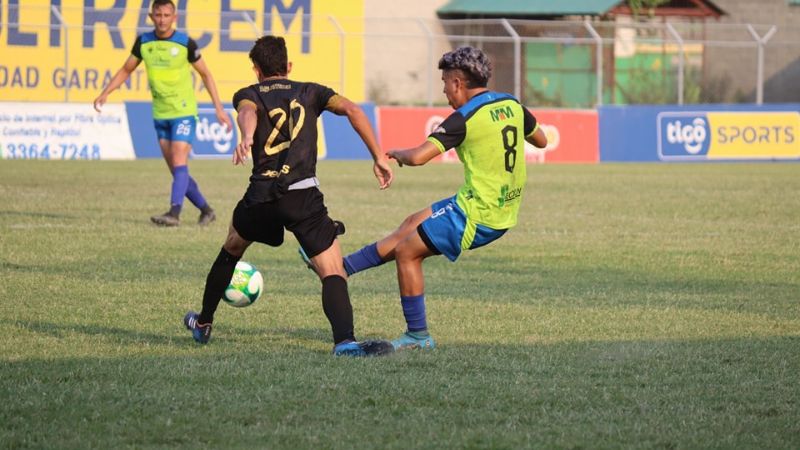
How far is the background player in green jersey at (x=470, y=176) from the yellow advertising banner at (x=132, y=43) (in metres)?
21.4

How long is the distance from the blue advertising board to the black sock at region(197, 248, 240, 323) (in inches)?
874

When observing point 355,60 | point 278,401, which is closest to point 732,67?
point 355,60

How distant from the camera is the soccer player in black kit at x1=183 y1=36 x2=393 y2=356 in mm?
6863

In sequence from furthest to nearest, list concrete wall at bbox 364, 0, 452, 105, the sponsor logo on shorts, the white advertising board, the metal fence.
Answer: concrete wall at bbox 364, 0, 452, 105 → the metal fence → the sponsor logo on shorts → the white advertising board

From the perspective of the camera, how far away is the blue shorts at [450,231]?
23.0 feet

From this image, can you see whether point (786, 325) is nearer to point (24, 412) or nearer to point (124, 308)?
point (124, 308)

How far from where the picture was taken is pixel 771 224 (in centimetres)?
1473

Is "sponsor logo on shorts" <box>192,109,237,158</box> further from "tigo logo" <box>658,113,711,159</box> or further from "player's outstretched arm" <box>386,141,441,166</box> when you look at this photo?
"player's outstretched arm" <box>386,141,441,166</box>

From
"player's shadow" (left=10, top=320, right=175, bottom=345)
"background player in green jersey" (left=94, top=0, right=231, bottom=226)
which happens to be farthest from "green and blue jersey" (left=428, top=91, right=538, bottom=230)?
"background player in green jersey" (left=94, top=0, right=231, bottom=226)

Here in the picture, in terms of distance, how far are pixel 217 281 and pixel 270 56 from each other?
1.28 metres

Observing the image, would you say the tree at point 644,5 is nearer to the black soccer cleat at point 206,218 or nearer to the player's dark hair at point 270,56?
the black soccer cleat at point 206,218

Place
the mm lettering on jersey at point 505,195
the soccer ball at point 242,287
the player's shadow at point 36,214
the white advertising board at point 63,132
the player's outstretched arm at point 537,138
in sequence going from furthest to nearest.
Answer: the white advertising board at point 63,132, the player's shadow at point 36,214, the soccer ball at point 242,287, the player's outstretched arm at point 537,138, the mm lettering on jersey at point 505,195

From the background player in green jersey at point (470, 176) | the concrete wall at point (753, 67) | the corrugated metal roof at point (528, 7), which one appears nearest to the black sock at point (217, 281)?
the background player in green jersey at point (470, 176)

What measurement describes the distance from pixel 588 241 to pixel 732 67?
97.2 feet
